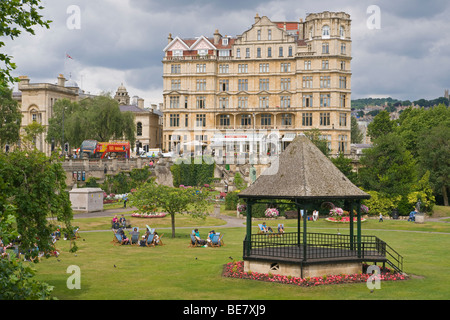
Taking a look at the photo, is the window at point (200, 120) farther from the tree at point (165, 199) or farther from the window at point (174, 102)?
the tree at point (165, 199)

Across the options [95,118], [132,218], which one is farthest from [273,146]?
[132,218]

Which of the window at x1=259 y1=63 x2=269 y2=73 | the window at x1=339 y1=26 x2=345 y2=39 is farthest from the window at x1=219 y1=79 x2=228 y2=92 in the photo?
the window at x1=339 y1=26 x2=345 y2=39

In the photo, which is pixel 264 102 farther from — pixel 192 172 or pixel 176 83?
pixel 192 172

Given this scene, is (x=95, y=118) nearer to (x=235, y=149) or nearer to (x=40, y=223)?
(x=235, y=149)

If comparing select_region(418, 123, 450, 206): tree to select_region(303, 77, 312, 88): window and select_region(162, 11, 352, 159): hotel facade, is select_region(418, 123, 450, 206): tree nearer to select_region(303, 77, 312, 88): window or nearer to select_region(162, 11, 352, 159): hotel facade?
select_region(162, 11, 352, 159): hotel facade

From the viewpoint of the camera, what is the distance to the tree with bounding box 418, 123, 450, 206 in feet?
258

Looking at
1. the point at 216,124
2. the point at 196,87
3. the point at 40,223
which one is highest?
the point at 196,87

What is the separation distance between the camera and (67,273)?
27438mm

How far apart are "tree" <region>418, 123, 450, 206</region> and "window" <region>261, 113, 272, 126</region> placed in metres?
30.4

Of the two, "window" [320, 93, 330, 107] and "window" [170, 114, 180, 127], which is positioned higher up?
"window" [320, 93, 330, 107]

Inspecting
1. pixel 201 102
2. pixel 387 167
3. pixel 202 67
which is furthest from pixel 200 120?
pixel 387 167

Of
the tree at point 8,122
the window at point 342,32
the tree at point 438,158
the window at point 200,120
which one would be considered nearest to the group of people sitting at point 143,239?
the tree at point 438,158

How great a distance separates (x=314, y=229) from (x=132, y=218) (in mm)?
18000

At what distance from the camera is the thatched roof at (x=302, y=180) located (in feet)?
87.7
